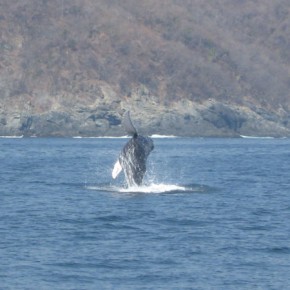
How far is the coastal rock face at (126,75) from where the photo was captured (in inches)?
5541

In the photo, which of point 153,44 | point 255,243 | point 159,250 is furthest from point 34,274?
point 153,44

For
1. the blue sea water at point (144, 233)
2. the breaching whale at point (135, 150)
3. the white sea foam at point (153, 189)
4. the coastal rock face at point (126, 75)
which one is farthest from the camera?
the coastal rock face at point (126, 75)

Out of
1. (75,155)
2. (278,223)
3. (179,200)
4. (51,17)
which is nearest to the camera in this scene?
(278,223)

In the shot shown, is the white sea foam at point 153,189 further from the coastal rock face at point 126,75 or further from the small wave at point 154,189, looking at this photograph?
the coastal rock face at point 126,75

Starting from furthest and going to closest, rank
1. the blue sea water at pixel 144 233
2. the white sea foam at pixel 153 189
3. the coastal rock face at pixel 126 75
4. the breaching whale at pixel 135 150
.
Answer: the coastal rock face at pixel 126 75 → the white sea foam at pixel 153 189 → the breaching whale at pixel 135 150 → the blue sea water at pixel 144 233

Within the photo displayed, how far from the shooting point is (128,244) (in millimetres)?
29359

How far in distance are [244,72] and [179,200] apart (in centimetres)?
13709

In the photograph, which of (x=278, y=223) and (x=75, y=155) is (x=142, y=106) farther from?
(x=278, y=223)

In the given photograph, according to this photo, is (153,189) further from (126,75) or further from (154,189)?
(126,75)

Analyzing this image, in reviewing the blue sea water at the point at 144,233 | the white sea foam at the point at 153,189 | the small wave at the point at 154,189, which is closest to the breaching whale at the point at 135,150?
the blue sea water at the point at 144,233

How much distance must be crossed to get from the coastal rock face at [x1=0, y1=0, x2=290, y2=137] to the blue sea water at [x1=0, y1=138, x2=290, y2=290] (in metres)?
85.6

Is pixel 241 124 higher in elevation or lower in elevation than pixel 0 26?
lower

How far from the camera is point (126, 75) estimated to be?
154375 millimetres

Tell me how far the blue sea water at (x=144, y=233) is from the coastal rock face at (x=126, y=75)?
8563 centimetres
